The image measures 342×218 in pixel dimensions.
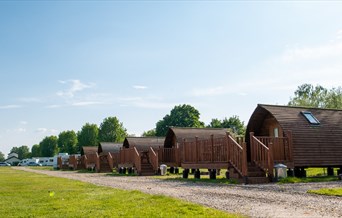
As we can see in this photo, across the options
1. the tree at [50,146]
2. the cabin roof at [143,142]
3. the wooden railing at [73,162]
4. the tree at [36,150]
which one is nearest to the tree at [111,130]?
the wooden railing at [73,162]

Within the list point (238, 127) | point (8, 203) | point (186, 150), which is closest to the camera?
point (8, 203)

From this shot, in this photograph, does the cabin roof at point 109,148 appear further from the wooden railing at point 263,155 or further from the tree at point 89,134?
the tree at point 89,134

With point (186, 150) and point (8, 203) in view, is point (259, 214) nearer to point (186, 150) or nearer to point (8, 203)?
point (8, 203)

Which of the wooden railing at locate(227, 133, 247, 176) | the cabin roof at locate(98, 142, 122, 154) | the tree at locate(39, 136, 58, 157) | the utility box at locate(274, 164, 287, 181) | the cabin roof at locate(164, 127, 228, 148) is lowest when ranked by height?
the utility box at locate(274, 164, 287, 181)

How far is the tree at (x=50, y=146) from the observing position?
155 metres

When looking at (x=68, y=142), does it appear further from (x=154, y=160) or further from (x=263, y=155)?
(x=263, y=155)

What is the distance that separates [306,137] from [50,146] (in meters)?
146

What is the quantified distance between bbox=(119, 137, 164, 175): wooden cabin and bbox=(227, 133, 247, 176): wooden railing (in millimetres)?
12173

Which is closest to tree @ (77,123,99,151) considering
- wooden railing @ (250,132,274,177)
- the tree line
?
the tree line

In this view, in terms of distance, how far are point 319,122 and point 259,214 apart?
15.8 metres

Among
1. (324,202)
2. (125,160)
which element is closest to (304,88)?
(125,160)

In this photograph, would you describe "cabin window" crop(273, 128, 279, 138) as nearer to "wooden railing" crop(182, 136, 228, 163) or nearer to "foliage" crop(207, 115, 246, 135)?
"wooden railing" crop(182, 136, 228, 163)

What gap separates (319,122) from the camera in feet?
73.7

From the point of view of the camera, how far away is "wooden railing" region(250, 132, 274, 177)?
58.0 ft
